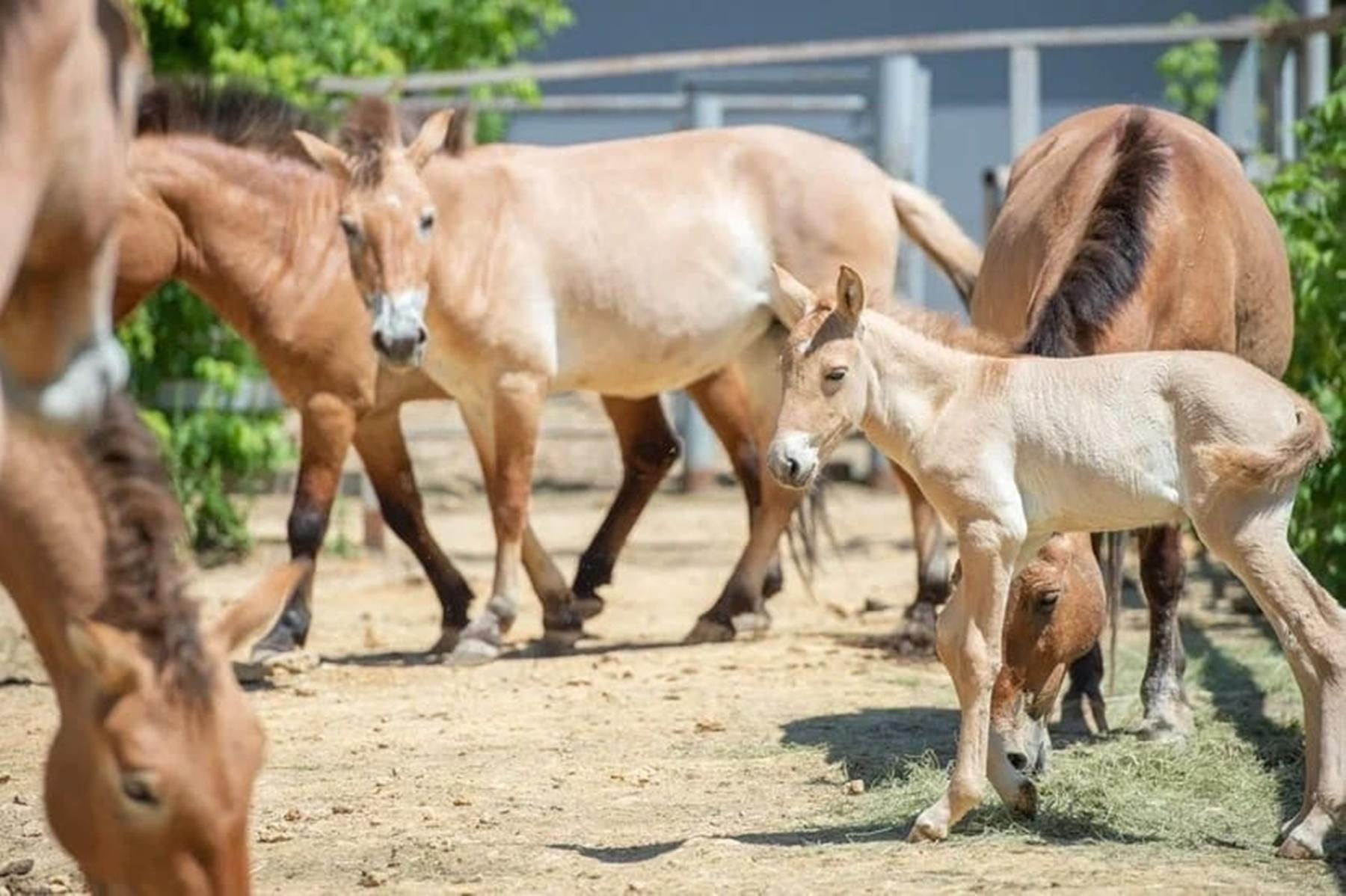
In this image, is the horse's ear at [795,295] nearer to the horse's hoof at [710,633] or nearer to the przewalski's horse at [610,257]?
the przewalski's horse at [610,257]

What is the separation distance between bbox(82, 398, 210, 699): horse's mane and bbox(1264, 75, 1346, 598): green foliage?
451cm

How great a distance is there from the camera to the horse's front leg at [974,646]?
5125mm

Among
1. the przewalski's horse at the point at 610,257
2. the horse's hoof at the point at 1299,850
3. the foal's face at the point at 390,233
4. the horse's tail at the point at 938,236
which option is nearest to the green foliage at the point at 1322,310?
the horse's tail at the point at 938,236

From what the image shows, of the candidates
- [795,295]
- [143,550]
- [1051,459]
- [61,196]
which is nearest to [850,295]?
[795,295]

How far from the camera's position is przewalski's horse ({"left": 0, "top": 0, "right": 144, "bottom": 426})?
318 cm

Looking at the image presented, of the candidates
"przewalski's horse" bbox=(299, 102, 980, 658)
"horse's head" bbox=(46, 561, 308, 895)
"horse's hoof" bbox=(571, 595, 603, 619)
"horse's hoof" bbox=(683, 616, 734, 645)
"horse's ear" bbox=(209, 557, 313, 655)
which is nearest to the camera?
"horse's head" bbox=(46, 561, 308, 895)

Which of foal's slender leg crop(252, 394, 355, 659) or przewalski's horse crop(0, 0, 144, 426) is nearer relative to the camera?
przewalski's horse crop(0, 0, 144, 426)

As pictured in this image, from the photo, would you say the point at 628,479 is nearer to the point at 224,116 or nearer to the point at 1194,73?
the point at 224,116

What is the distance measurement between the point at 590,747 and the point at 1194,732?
1.73 meters

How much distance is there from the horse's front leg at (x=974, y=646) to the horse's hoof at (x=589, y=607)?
3.88 meters

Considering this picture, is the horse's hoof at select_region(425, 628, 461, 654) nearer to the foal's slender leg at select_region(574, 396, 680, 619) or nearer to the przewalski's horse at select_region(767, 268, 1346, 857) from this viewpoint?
the foal's slender leg at select_region(574, 396, 680, 619)

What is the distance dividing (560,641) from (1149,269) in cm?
314

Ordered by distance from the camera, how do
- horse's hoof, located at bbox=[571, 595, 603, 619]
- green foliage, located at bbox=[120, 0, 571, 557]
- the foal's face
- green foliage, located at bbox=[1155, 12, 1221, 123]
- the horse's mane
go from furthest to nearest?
green foliage, located at bbox=[1155, 12, 1221, 123] < green foliage, located at bbox=[120, 0, 571, 557] < horse's hoof, located at bbox=[571, 595, 603, 619] < the foal's face < the horse's mane

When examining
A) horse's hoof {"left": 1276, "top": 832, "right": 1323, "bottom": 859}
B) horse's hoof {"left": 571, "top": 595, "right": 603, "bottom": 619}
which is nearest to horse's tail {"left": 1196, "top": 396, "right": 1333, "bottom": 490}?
horse's hoof {"left": 1276, "top": 832, "right": 1323, "bottom": 859}
